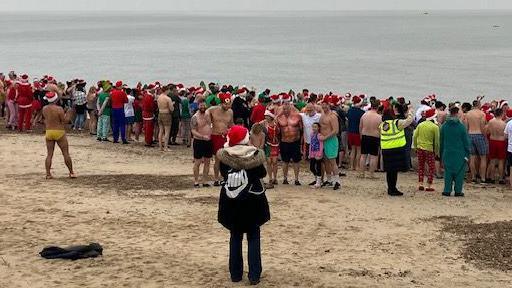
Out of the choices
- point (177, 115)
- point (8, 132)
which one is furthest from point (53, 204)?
point (8, 132)

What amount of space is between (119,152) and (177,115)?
6.14 feet

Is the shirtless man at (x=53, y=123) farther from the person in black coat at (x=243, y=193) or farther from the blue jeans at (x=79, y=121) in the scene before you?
the blue jeans at (x=79, y=121)

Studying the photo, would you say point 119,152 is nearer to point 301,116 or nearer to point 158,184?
point 158,184

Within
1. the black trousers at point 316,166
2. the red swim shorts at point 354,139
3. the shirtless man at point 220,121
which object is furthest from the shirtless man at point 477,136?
the shirtless man at point 220,121

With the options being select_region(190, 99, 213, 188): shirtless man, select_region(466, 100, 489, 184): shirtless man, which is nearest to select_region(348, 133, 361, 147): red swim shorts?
select_region(466, 100, 489, 184): shirtless man

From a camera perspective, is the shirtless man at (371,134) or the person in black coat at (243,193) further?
the shirtless man at (371,134)

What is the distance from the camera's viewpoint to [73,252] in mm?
9250

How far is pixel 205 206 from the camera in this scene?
40.5 feet

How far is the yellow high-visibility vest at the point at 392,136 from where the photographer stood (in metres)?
13.7

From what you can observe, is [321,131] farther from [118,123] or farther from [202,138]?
[118,123]

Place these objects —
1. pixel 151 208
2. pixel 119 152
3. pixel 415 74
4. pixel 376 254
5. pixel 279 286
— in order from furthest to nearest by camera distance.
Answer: pixel 415 74, pixel 119 152, pixel 151 208, pixel 376 254, pixel 279 286

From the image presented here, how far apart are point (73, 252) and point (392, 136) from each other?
6.62 m

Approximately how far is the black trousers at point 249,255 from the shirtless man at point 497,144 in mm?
8816

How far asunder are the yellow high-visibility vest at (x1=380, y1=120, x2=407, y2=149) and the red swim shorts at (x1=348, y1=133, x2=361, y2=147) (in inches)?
119
